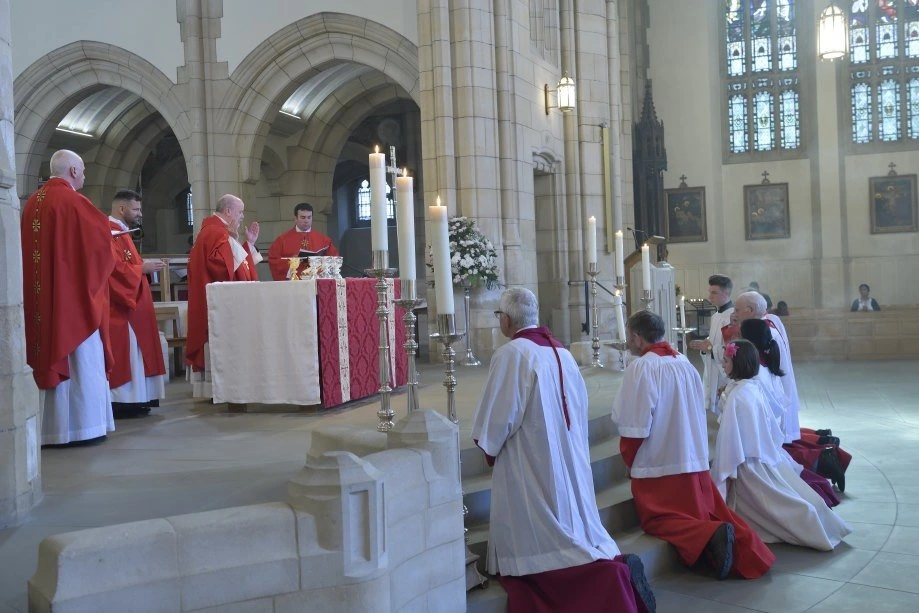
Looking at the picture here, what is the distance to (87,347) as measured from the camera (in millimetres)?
5492

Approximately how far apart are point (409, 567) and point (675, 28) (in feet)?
65.2

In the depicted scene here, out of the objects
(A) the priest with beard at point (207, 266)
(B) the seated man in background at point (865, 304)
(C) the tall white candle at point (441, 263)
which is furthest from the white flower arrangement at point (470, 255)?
(B) the seated man in background at point (865, 304)

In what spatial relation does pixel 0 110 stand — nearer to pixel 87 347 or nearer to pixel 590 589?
pixel 87 347

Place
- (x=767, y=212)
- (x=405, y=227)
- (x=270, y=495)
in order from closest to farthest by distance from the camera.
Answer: (x=270, y=495)
(x=405, y=227)
(x=767, y=212)

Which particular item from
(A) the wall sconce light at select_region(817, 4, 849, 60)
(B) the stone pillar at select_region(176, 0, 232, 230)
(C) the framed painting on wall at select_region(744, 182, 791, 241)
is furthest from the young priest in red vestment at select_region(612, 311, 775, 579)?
(C) the framed painting on wall at select_region(744, 182, 791, 241)

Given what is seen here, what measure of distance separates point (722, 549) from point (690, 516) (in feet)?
0.91

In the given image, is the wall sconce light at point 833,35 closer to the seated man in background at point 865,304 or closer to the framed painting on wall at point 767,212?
the seated man in background at point 865,304

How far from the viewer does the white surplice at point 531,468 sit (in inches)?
163

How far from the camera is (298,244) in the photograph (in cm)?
846

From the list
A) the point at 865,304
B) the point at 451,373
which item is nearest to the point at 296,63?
the point at 451,373

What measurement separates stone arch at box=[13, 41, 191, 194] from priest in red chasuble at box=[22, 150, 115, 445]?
26.3 feet

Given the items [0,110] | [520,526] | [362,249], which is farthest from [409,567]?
[362,249]

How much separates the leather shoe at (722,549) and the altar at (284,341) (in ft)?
8.78

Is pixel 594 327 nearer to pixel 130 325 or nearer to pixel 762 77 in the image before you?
pixel 130 325
